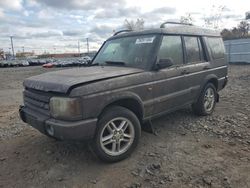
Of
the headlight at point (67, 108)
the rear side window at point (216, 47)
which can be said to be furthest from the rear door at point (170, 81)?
the headlight at point (67, 108)

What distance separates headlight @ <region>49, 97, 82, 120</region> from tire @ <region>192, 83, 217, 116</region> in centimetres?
330

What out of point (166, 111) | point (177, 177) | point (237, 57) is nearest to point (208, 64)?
point (166, 111)

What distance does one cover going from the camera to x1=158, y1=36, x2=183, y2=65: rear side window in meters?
4.86

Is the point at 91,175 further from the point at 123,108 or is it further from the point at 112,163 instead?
the point at 123,108

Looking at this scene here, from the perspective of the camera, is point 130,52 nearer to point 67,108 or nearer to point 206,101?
point 67,108

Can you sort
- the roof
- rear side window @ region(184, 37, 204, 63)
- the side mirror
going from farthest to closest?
rear side window @ region(184, 37, 204, 63)
the roof
the side mirror


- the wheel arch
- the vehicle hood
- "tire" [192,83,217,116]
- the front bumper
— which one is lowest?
"tire" [192,83,217,116]

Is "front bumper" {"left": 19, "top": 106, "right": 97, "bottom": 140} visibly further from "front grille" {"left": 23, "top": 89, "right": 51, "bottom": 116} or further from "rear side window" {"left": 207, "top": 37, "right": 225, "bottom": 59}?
"rear side window" {"left": 207, "top": 37, "right": 225, "bottom": 59}

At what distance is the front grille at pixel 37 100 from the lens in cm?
391

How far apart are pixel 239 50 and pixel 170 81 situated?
876 inches

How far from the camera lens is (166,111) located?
5.03 m

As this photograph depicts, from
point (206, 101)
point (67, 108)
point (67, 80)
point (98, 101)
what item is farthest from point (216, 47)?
point (67, 108)

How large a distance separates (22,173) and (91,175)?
3.41 ft

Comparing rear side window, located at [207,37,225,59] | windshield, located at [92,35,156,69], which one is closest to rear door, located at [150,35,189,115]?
windshield, located at [92,35,156,69]
